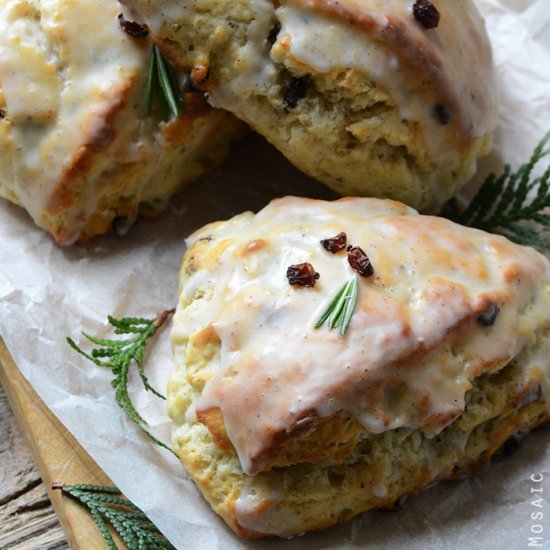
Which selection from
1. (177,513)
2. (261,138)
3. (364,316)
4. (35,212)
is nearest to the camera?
(364,316)

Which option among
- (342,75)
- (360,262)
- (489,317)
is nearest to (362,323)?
(360,262)

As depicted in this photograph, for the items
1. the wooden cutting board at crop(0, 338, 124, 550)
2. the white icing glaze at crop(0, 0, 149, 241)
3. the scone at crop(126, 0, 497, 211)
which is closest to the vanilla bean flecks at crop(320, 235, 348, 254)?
the scone at crop(126, 0, 497, 211)

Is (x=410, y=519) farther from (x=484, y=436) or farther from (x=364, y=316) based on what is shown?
(x=364, y=316)

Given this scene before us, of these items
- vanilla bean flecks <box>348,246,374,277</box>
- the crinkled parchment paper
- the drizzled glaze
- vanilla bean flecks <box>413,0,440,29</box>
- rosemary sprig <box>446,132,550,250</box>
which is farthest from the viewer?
rosemary sprig <box>446,132,550,250</box>

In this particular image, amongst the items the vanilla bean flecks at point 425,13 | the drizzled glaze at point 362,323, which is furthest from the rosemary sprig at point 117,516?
the vanilla bean flecks at point 425,13

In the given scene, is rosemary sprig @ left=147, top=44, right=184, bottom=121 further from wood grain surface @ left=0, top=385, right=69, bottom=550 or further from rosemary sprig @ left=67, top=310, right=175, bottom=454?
wood grain surface @ left=0, top=385, right=69, bottom=550

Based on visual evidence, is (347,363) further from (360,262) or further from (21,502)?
(21,502)

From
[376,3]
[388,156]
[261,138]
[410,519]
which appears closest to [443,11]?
[376,3]
